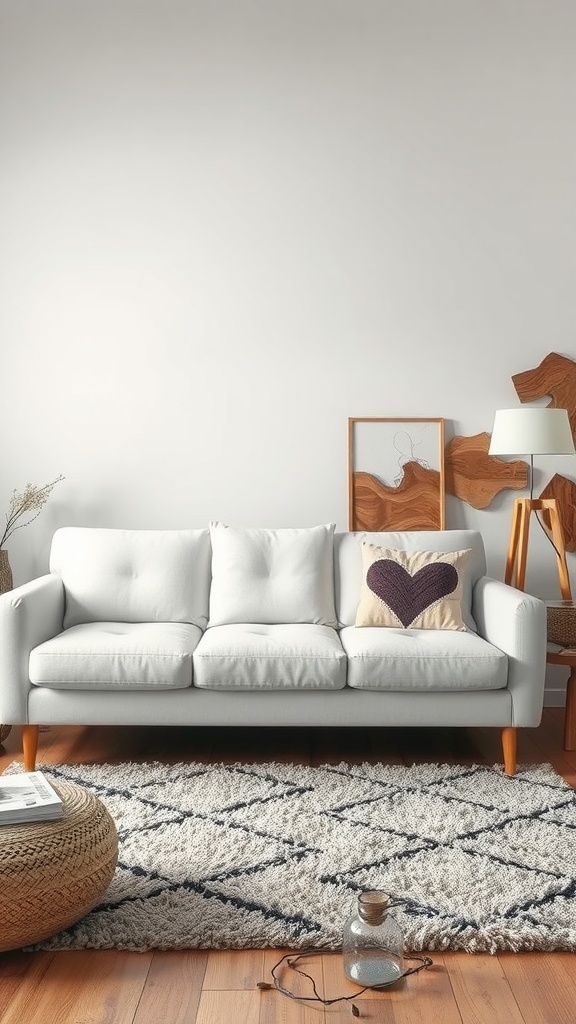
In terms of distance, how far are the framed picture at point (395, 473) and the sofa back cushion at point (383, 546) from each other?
1.13 ft

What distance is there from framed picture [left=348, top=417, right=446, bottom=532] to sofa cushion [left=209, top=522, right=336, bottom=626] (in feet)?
1.53

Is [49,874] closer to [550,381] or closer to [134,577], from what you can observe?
[134,577]

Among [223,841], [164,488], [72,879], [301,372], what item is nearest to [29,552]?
[164,488]

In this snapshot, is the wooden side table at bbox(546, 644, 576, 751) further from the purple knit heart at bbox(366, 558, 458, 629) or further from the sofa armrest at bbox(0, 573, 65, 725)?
the sofa armrest at bbox(0, 573, 65, 725)

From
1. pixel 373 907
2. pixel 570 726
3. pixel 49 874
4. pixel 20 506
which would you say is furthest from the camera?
pixel 20 506

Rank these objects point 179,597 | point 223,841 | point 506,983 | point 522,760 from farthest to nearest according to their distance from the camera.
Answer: point 179,597, point 522,760, point 223,841, point 506,983

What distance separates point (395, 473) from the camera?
176 inches

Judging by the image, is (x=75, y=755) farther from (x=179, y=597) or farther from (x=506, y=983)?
(x=506, y=983)

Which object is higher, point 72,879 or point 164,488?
point 164,488

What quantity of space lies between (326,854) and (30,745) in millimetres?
1309

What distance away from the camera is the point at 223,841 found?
8.89 feet

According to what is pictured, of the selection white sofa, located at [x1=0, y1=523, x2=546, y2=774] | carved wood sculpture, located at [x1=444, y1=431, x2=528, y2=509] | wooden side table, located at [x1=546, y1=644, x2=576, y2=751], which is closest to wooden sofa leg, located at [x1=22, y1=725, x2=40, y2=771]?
white sofa, located at [x1=0, y1=523, x2=546, y2=774]

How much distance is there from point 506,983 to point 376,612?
6.15 ft

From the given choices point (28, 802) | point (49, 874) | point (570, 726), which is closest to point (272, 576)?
point (570, 726)
